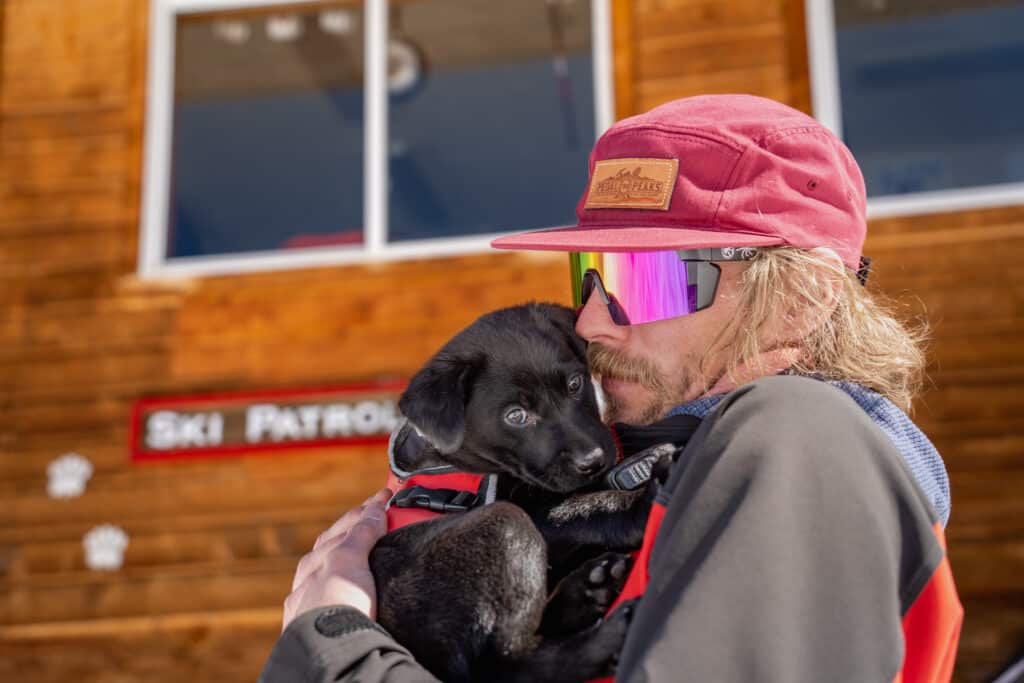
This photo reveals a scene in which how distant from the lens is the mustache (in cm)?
221

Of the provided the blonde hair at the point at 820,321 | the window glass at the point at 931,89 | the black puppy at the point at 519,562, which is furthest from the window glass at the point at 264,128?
the blonde hair at the point at 820,321

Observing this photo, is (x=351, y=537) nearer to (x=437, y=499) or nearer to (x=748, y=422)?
(x=437, y=499)

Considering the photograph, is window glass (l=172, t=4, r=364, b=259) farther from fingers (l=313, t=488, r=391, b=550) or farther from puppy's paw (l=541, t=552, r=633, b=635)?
puppy's paw (l=541, t=552, r=633, b=635)

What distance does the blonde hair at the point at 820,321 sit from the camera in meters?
1.96

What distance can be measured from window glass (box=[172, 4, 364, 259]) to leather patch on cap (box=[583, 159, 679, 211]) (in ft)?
15.3

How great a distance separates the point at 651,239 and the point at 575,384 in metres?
0.95

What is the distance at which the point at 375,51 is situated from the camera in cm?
662

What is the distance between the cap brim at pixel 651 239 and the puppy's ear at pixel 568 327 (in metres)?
0.80

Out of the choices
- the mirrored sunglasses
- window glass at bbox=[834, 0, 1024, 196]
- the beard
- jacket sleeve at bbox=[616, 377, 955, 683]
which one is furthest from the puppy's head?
window glass at bbox=[834, 0, 1024, 196]

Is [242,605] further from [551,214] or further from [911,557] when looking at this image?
[911,557]

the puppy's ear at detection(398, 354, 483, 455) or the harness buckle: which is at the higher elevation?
the puppy's ear at detection(398, 354, 483, 455)

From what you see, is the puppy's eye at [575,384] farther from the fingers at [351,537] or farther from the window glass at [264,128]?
the window glass at [264,128]

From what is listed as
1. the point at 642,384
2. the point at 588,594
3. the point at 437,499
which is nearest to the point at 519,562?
the point at 588,594

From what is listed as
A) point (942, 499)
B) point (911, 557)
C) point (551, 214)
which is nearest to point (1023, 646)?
point (551, 214)
